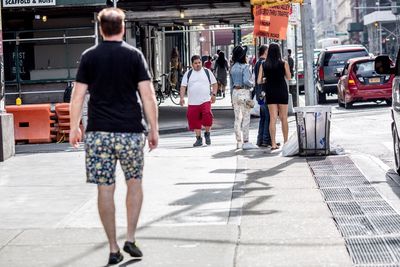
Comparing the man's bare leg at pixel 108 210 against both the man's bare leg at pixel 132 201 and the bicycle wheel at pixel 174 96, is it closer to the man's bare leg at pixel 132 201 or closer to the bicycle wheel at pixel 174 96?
the man's bare leg at pixel 132 201

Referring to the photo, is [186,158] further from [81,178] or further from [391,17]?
[391,17]

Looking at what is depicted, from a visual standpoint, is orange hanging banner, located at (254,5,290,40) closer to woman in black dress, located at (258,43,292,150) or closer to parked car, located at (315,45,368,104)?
woman in black dress, located at (258,43,292,150)

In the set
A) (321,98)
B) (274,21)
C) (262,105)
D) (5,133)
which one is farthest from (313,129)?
(321,98)

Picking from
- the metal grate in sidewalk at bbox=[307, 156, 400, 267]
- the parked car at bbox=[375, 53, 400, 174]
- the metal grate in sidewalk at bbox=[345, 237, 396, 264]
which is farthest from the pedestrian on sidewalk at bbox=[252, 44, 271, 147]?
the metal grate in sidewalk at bbox=[345, 237, 396, 264]

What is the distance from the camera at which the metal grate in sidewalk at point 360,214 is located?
292 inches

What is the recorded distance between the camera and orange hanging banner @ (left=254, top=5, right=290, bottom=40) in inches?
702

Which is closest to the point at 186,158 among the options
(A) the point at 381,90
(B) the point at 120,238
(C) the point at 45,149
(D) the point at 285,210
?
(C) the point at 45,149

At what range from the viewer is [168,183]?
12.2m

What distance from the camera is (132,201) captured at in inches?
294

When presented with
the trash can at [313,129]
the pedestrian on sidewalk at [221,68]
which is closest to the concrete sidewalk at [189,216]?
the trash can at [313,129]

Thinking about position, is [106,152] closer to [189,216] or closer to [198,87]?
[189,216]

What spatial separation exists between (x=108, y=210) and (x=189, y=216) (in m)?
2.19

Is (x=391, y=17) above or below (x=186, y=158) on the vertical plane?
above

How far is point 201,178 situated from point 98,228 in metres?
3.76
